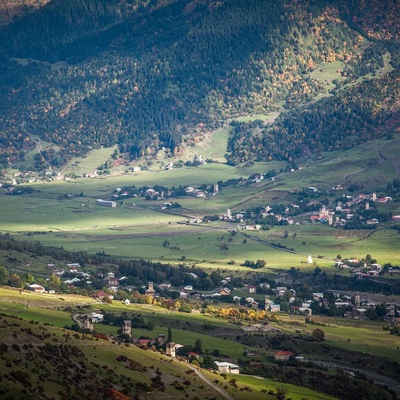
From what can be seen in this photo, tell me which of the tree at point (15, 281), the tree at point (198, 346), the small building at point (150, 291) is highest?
the small building at point (150, 291)

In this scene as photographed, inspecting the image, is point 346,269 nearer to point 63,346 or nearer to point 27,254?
point 27,254

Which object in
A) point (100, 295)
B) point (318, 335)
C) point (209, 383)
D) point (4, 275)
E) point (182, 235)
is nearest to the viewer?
point (209, 383)

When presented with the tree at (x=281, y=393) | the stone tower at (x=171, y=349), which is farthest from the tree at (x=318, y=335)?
the tree at (x=281, y=393)

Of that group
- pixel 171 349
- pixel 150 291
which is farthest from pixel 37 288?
pixel 171 349

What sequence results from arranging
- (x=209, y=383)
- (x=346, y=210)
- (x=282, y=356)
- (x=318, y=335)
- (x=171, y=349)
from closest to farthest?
(x=209, y=383) → (x=171, y=349) → (x=282, y=356) → (x=318, y=335) → (x=346, y=210)

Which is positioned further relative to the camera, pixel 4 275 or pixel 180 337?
pixel 4 275

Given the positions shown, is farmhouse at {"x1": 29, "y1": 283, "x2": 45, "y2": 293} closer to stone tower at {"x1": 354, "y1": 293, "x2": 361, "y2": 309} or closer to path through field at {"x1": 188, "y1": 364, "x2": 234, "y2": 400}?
stone tower at {"x1": 354, "y1": 293, "x2": 361, "y2": 309}

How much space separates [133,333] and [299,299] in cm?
3691

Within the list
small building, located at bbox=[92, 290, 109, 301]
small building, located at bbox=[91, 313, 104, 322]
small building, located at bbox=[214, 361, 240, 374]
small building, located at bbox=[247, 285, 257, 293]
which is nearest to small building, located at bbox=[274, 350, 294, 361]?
small building, located at bbox=[214, 361, 240, 374]

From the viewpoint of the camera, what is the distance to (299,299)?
135 metres

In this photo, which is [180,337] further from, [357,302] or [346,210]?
[346,210]

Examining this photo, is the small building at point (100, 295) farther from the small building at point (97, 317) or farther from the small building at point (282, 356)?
the small building at point (282, 356)

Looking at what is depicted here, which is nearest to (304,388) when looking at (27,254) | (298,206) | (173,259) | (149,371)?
(149,371)

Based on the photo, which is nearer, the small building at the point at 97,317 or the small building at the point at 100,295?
the small building at the point at 97,317
